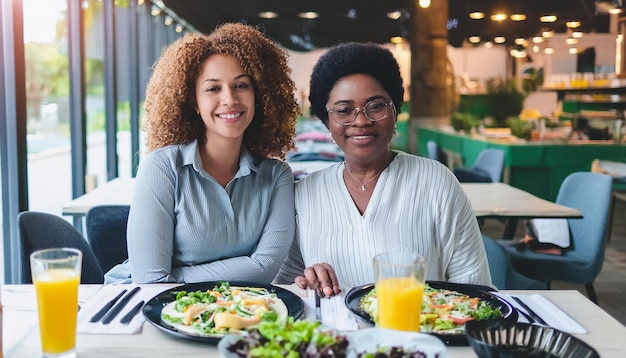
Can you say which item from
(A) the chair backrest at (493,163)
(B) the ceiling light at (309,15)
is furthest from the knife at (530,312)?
(B) the ceiling light at (309,15)

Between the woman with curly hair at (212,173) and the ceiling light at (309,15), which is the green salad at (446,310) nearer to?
the woman with curly hair at (212,173)

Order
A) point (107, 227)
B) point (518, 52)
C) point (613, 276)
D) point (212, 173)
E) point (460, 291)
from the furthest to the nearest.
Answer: point (518, 52) → point (613, 276) → point (107, 227) → point (212, 173) → point (460, 291)

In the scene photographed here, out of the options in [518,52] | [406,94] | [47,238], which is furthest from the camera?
[518,52]

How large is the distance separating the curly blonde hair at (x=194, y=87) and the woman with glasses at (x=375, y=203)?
18cm

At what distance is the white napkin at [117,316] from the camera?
54.2 inches

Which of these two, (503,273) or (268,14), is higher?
(268,14)

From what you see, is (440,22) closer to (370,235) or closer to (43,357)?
(370,235)

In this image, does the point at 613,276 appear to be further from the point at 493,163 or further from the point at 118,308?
the point at 118,308

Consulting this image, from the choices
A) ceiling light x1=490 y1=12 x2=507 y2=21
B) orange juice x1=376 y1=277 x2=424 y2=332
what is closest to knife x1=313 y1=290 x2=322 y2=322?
orange juice x1=376 y1=277 x2=424 y2=332

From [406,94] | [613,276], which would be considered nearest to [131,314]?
[406,94]

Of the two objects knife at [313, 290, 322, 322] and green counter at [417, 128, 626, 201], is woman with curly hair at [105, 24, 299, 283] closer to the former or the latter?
knife at [313, 290, 322, 322]

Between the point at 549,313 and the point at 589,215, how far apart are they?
218cm

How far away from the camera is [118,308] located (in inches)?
59.6

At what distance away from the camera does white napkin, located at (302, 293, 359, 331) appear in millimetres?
1420
